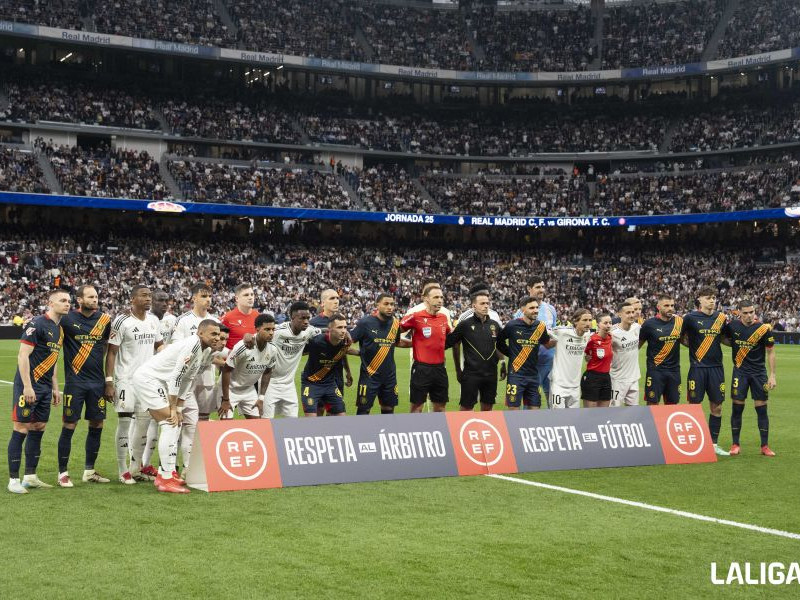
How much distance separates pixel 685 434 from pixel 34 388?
826 centimetres

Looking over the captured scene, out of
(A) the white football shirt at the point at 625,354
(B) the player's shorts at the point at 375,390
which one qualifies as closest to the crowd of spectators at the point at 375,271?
(A) the white football shirt at the point at 625,354

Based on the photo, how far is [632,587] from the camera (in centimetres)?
698

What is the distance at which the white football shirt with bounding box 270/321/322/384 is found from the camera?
40.9 ft

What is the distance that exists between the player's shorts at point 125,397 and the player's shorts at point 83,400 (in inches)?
13.5

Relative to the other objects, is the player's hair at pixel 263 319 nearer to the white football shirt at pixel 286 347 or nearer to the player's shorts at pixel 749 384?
the white football shirt at pixel 286 347

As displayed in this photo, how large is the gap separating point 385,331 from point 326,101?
180ft

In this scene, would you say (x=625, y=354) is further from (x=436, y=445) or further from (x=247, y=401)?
(x=247, y=401)

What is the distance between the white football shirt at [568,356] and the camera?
14.2 meters

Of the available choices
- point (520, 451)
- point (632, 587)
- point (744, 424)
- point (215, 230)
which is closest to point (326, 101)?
point (215, 230)

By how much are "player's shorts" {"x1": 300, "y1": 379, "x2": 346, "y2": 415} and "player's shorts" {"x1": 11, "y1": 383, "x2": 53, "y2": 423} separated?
335cm

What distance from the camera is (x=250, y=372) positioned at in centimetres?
1188

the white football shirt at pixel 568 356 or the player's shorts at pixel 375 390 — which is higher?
the white football shirt at pixel 568 356

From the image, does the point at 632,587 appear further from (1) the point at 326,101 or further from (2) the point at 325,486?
(1) the point at 326,101

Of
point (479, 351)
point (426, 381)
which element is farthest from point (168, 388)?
point (479, 351)
